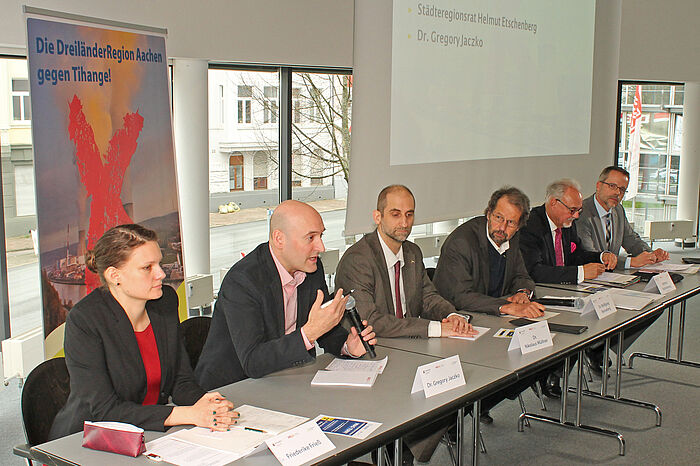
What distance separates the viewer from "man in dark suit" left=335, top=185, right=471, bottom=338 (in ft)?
11.4

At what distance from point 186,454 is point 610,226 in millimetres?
4420

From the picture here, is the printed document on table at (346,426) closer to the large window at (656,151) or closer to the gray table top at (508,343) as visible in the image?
the gray table top at (508,343)

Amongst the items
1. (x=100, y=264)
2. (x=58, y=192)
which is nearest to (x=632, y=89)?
(x=58, y=192)

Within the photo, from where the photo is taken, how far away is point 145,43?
14.4 feet

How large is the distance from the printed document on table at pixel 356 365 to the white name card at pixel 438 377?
19 cm

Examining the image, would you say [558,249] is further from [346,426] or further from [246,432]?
[246,432]

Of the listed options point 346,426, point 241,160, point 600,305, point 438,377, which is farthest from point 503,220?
point 241,160

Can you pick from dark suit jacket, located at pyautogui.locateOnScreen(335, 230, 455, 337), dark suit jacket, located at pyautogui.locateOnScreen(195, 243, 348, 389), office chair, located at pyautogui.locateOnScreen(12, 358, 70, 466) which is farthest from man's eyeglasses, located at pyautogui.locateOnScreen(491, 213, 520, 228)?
office chair, located at pyautogui.locateOnScreen(12, 358, 70, 466)

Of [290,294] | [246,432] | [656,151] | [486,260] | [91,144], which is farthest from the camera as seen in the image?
[656,151]

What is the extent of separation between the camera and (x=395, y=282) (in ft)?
12.6

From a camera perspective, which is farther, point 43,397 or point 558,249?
A: point 558,249

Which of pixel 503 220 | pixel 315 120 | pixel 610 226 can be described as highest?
pixel 315 120

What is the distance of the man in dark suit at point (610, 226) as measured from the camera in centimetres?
540

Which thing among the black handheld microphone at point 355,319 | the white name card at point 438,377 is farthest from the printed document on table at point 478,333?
the white name card at point 438,377
